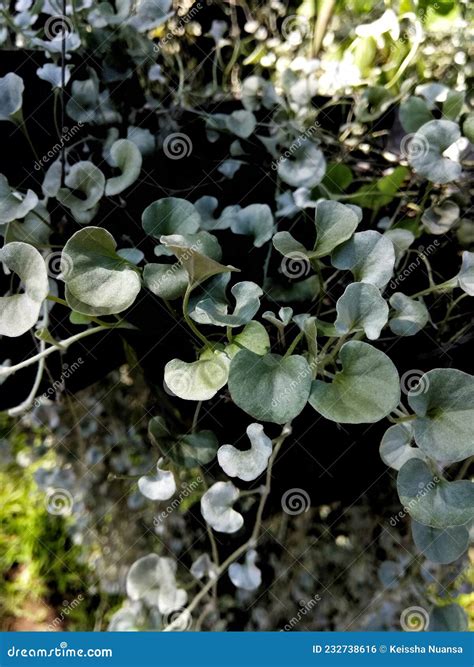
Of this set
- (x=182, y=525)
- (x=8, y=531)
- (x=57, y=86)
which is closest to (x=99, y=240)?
(x=57, y=86)

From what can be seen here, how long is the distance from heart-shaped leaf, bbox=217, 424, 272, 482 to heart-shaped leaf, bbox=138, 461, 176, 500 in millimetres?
110

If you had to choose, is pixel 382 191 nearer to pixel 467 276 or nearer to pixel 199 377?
pixel 467 276

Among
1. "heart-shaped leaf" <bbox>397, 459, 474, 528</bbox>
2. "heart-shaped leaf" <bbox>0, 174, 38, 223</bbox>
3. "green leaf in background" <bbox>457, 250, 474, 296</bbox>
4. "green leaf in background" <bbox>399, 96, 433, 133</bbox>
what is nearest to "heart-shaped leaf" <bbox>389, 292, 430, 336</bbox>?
"green leaf in background" <bbox>457, 250, 474, 296</bbox>

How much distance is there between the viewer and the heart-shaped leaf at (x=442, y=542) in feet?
1.77

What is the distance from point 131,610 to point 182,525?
278 mm

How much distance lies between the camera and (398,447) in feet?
1.86

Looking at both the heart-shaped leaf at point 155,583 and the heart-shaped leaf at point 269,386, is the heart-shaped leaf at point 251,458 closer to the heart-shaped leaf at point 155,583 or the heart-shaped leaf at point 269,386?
the heart-shaped leaf at point 269,386

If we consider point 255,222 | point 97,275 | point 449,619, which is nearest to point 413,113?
point 255,222

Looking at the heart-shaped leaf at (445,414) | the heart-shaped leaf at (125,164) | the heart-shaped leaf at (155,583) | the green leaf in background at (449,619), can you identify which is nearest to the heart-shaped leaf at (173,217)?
the heart-shaped leaf at (125,164)

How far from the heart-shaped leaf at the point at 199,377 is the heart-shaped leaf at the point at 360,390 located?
0.08 meters

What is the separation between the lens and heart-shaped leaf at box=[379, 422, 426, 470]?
56 cm

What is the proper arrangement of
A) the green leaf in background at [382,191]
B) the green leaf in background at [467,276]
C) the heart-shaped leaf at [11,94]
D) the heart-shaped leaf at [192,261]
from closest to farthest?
the heart-shaped leaf at [192,261] < the green leaf in background at [467,276] < the heart-shaped leaf at [11,94] < the green leaf in background at [382,191]

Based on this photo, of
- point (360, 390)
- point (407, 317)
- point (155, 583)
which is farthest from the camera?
point (155, 583)

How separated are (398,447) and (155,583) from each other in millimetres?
364
